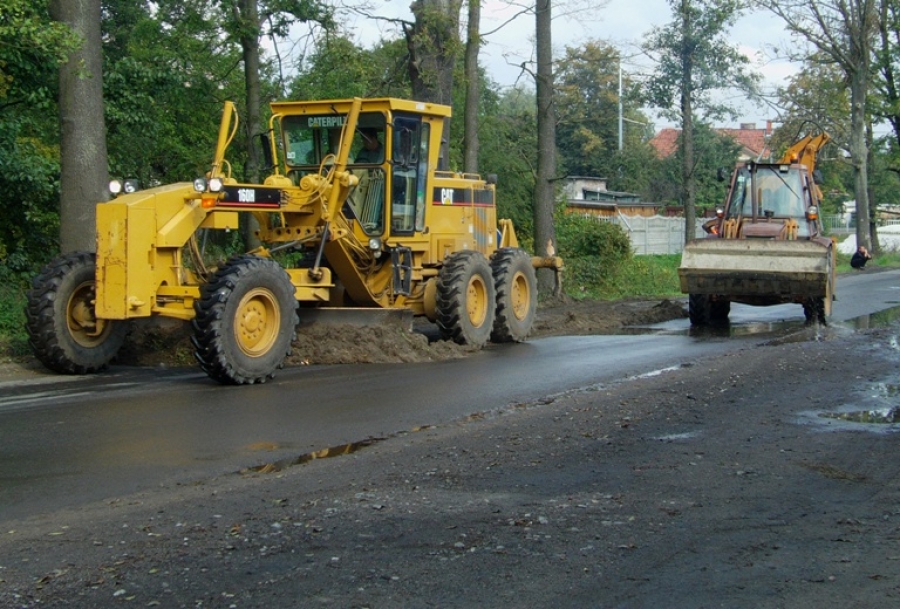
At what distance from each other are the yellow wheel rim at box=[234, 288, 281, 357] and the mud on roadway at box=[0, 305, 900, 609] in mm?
3259

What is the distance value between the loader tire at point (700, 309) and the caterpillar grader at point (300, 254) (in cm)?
238

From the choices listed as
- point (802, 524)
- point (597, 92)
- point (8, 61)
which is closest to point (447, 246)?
point (8, 61)

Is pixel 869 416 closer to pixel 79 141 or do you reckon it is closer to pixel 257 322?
pixel 257 322

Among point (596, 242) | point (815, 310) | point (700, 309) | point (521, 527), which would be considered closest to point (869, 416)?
point (521, 527)

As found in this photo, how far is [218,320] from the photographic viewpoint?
453 inches

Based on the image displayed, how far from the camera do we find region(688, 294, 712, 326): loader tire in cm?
1853

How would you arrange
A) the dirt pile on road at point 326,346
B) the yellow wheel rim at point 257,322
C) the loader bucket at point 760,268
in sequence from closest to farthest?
the yellow wheel rim at point 257,322, the dirt pile on road at point 326,346, the loader bucket at point 760,268

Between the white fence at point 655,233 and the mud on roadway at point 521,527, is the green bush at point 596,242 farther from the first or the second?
the mud on roadway at point 521,527

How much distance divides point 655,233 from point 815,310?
86.3ft


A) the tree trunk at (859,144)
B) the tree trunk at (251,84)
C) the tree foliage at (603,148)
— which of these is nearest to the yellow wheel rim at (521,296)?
the tree trunk at (251,84)

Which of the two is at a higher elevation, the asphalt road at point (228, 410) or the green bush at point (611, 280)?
the green bush at point (611, 280)

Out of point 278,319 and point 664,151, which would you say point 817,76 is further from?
point 278,319

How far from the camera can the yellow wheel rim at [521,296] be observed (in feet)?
55.6

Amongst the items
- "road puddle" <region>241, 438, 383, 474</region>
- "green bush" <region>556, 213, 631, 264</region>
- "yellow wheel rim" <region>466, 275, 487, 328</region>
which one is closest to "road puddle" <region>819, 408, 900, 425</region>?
"road puddle" <region>241, 438, 383, 474</region>
